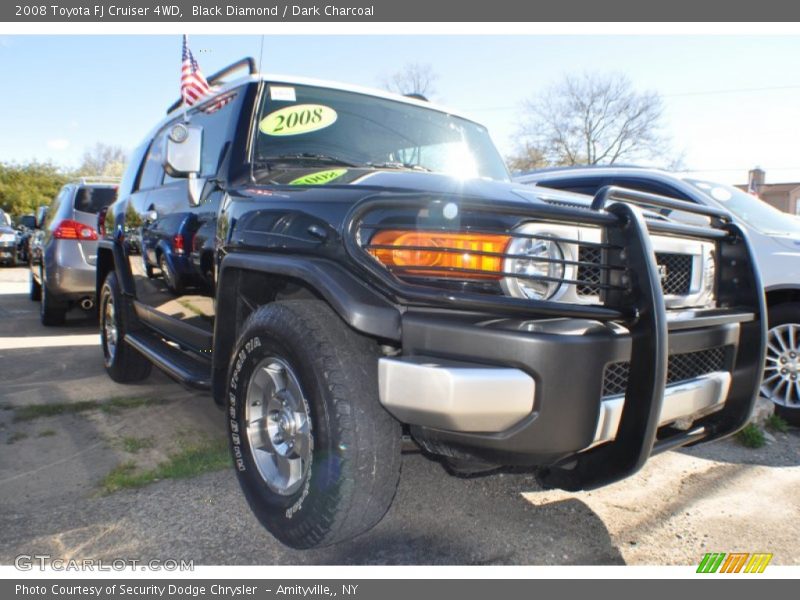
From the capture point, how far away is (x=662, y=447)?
222 cm

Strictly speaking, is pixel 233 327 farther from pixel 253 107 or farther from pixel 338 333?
pixel 253 107

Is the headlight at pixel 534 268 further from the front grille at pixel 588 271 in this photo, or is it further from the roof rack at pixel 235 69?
the roof rack at pixel 235 69

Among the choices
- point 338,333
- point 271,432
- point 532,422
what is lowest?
point 271,432

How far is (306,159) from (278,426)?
1.40m

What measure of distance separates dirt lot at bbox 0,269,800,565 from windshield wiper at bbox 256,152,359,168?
162cm

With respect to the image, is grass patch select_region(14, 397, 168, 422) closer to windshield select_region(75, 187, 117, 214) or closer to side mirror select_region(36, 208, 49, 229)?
windshield select_region(75, 187, 117, 214)

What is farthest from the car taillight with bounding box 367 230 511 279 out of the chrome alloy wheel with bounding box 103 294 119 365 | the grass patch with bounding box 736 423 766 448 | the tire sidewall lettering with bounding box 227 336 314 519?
the chrome alloy wheel with bounding box 103 294 119 365

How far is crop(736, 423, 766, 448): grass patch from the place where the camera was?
3920mm

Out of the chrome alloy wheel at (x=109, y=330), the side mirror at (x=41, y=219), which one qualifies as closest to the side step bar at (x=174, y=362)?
the chrome alloy wheel at (x=109, y=330)

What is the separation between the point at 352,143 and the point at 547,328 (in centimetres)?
184

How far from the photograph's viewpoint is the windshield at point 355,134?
318 centimetres

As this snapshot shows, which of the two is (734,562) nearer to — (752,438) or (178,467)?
(752,438)

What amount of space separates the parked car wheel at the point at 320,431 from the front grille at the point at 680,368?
2.48 ft

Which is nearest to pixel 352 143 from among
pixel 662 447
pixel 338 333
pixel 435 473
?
pixel 338 333
